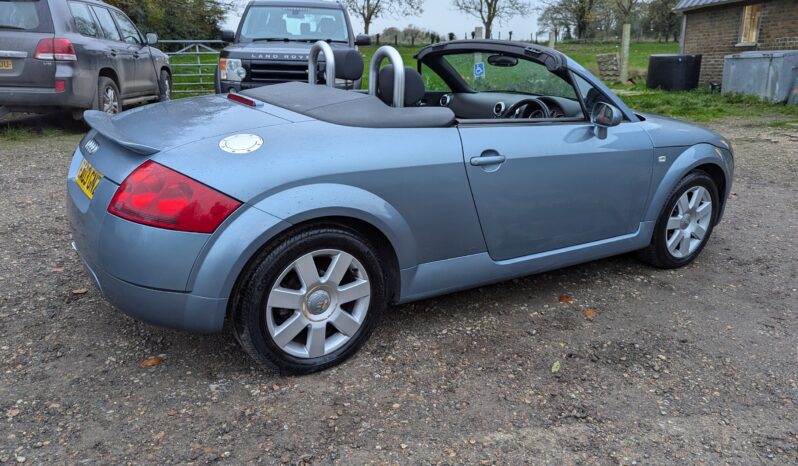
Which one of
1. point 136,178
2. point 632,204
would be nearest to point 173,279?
point 136,178

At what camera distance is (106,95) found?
8867 millimetres

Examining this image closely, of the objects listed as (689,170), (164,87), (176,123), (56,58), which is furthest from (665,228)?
(164,87)

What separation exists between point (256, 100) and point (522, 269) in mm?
1674

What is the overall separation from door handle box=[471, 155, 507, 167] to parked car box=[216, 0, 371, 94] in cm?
576

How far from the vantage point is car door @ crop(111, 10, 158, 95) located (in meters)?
10.0

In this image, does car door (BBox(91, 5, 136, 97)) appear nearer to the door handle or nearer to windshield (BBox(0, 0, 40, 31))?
windshield (BBox(0, 0, 40, 31))

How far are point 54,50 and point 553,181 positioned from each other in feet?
22.5

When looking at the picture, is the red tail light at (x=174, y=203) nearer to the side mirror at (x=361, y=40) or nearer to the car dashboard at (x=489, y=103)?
the car dashboard at (x=489, y=103)

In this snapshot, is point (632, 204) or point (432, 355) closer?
point (432, 355)

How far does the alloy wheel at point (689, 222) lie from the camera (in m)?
4.21

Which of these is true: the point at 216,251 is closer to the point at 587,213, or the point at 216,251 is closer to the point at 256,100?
the point at 256,100

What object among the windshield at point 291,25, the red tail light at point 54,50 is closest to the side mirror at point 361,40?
the windshield at point 291,25

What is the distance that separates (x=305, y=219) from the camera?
2.66 meters

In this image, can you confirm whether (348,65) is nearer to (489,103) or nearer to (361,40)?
(489,103)
